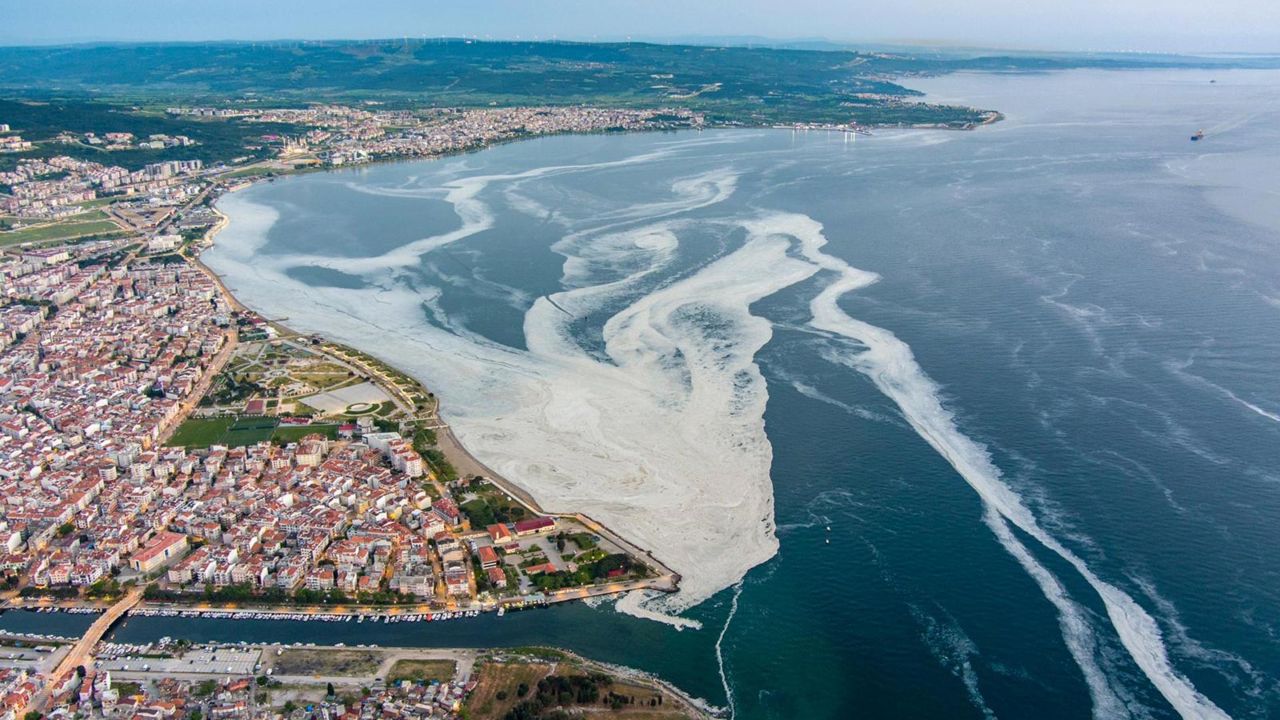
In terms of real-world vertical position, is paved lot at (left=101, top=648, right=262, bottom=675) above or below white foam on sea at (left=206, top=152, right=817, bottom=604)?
below

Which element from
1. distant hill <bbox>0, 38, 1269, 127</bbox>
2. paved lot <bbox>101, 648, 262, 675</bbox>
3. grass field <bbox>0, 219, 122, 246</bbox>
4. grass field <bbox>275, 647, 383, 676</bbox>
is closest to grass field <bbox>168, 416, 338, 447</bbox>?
paved lot <bbox>101, 648, 262, 675</bbox>

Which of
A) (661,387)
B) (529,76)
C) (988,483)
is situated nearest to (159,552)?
(661,387)

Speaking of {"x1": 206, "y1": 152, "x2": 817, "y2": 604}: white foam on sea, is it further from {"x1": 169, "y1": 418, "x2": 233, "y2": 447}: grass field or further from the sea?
{"x1": 169, "y1": 418, "x2": 233, "y2": 447}: grass field

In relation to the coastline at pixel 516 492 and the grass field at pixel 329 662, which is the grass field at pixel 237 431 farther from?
the grass field at pixel 329 662

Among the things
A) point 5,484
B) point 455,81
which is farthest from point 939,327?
point 455,81

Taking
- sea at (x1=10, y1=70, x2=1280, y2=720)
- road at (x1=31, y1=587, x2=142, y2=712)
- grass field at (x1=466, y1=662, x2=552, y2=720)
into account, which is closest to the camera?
grass field at (x1=466, y1=662, x2=552, y2=720)

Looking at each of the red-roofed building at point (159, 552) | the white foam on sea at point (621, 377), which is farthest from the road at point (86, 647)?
the white foam on sea at point (621, 377)
